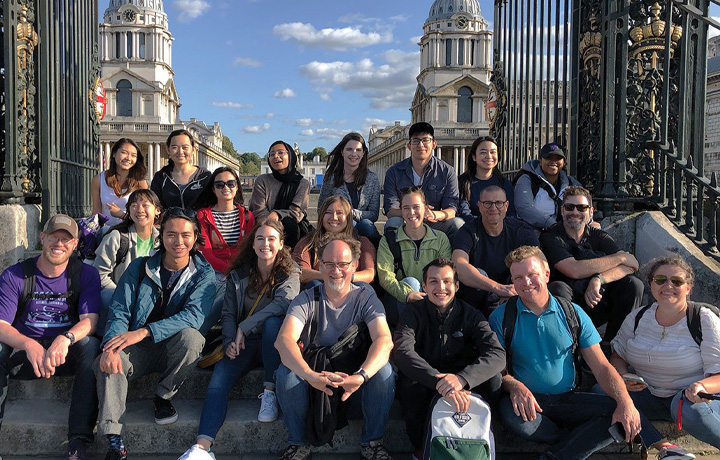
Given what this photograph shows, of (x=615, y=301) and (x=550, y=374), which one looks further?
(x=615, y=301)

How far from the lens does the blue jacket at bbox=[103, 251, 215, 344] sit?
3.79m

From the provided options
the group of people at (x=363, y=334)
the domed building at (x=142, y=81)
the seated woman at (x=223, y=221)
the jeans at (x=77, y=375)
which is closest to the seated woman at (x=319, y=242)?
the group of people at (x=363, y=334)

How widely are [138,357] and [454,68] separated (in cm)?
6573

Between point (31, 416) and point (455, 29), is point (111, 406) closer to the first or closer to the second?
point (31, 416)

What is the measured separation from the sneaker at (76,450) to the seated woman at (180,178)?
2.56m

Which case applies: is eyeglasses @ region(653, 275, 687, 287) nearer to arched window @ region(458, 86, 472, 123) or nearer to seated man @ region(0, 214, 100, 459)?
seated man @ region(0, 214, 100, 459)

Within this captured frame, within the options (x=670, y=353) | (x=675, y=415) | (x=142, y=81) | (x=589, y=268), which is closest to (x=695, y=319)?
(x=670, y=353)

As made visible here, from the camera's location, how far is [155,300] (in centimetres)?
396

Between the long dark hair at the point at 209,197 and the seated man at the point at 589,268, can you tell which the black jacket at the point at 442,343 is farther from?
the long dark hair at the point at 209,197

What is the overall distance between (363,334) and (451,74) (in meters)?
64.6

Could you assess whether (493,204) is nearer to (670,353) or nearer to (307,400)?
(670,353)

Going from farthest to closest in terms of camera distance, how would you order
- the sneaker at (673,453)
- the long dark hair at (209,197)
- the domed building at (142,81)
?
the domed building at (142,81) < the long dark hair at (209,197) < the sneaker at (673,453)

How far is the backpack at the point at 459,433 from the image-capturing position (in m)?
3.24

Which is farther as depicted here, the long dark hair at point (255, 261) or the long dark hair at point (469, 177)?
the long dark hair at point (469, 177)
